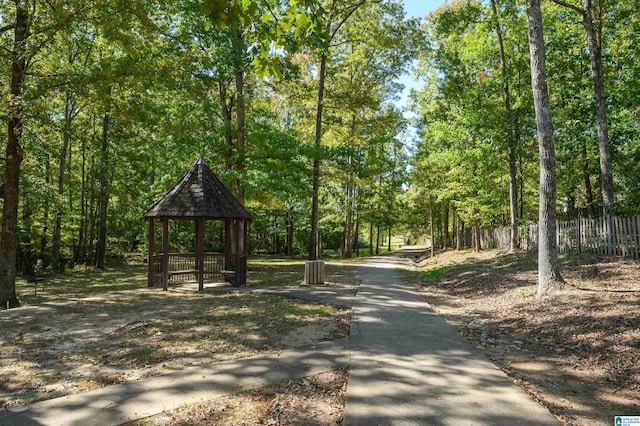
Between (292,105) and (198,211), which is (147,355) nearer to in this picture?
(198,211)

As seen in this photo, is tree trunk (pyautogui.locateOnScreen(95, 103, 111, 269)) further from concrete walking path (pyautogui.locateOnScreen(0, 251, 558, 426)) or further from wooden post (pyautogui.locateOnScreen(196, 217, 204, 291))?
concrete walking path (pyautogui.locateOnScreen(0, 251, 558, 426))

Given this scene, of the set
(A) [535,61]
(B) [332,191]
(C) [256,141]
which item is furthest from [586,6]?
(B) [332,191]

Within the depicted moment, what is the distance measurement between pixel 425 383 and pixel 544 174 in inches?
271

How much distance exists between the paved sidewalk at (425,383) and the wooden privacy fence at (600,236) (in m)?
8.67

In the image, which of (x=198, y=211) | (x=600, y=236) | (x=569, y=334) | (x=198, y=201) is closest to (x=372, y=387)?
(x=569, y=334)

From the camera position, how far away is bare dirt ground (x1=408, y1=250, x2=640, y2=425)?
14.0ft

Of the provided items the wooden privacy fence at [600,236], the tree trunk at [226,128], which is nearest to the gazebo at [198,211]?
the tree trunk at [226,128]

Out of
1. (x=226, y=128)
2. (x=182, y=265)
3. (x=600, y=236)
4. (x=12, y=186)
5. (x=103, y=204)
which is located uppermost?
(x=226, y=128)

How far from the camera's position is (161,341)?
6684mm

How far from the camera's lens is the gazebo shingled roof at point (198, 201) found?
42.3 feet

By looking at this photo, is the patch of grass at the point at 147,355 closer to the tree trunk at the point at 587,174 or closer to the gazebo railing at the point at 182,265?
the gazebo railing at the point at 182,265

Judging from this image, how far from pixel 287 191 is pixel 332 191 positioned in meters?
14.5

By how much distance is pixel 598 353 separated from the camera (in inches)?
212

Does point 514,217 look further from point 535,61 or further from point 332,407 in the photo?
point 332,407
